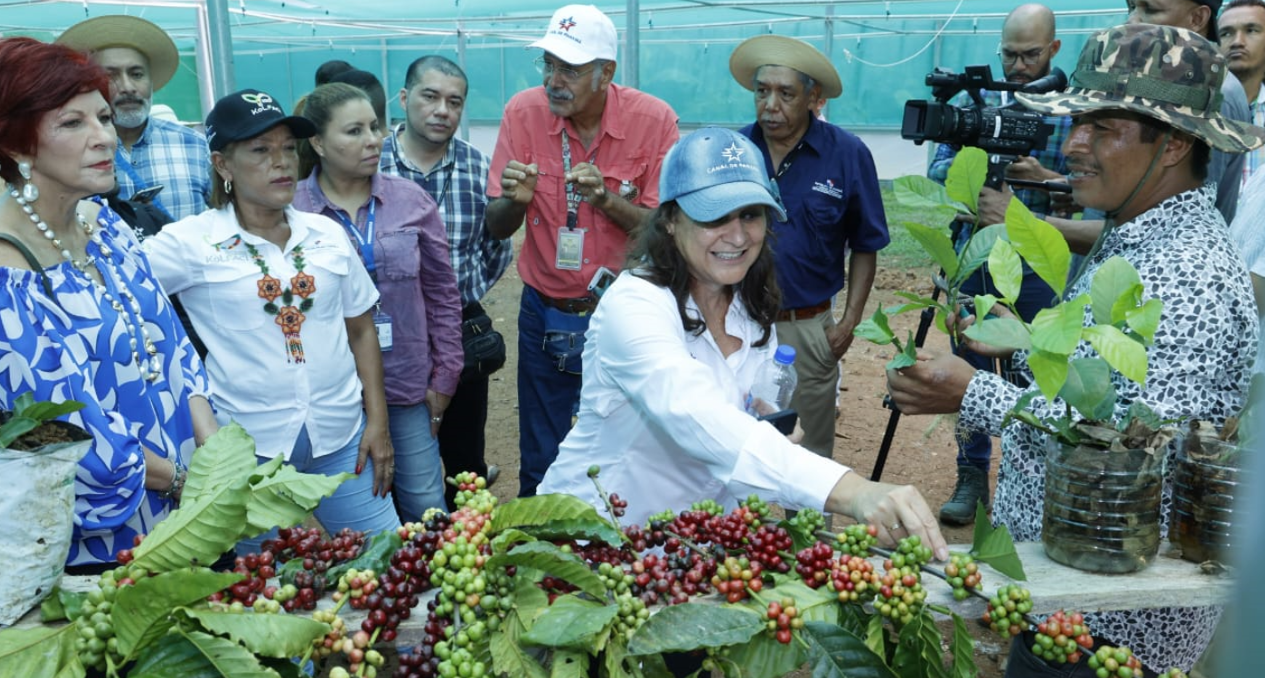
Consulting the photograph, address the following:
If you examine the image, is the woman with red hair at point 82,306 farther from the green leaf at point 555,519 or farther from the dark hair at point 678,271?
the dark hair at point 678,271

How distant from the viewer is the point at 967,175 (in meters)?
1.94

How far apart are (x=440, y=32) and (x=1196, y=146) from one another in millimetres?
15215

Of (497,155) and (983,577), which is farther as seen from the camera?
(497,155)

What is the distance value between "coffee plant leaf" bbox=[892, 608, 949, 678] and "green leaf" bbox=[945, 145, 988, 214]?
80cm

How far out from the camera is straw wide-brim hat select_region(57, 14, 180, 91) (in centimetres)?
398

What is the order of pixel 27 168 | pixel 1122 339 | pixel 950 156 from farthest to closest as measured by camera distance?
pixel 950 156 < pixel 27 168 < pixel 1122 339

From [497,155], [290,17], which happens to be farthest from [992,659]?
[290,17]

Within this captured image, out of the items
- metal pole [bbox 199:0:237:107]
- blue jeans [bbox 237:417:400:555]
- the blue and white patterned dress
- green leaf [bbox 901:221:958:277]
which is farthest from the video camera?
metal pole [bbox 199:0:237:107]

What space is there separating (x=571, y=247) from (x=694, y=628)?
112 inches

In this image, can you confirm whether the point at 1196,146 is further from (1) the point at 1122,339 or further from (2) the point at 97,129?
(2) the point at 97,129

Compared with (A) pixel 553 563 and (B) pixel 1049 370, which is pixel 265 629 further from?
(B) pixel 1049 370

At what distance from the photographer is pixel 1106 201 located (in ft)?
7.07

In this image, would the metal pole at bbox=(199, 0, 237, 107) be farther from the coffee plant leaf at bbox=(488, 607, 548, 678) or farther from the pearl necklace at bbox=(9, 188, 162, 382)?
the coffee plant leaf at bbox=(488, 607, 548, 678)

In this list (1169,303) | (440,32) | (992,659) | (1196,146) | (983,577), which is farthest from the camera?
(440,32)
